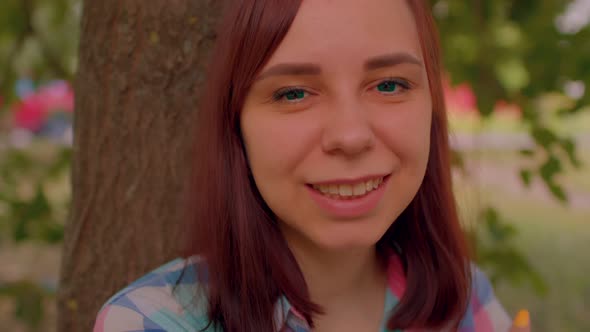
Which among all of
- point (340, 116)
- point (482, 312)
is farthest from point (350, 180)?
point (482, 312)

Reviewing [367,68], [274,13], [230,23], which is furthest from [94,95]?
[367,68]

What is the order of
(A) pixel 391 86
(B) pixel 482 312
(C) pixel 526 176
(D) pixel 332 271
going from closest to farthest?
1. (A) pixel 391 86
2. (D) pixel 332 271
3. (B) pixel 482 312
4. (C) pixel 526 176

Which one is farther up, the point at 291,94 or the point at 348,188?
the point at 291,94

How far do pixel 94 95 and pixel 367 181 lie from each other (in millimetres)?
840

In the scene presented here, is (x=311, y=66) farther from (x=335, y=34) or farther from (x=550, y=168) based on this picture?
(x=550, y=168)

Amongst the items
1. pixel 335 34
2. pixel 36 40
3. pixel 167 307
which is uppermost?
pixel 36 40

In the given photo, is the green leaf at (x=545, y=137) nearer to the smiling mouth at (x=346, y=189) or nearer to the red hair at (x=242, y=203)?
the red hair at (x=242, y=203)

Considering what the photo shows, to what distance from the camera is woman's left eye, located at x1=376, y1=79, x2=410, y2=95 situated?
4.68 feet

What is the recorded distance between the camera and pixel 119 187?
1858 millimetres

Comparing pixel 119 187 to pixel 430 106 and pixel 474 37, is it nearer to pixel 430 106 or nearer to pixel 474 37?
pixel 430 106

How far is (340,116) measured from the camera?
135 centimetres

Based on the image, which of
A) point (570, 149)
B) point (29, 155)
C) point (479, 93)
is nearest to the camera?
point (570, 149)

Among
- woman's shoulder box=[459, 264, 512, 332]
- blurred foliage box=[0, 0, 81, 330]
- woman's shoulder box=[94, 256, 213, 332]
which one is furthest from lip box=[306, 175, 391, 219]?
blurred foliage box=[0, 0, 81, 330]

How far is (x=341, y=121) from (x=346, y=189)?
0.15m
